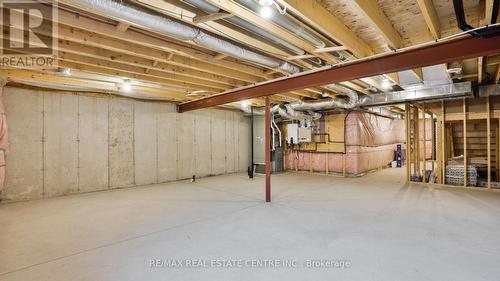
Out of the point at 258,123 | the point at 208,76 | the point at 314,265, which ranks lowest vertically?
the point at 314,265

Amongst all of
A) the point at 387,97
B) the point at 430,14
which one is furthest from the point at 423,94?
the point at 430,14

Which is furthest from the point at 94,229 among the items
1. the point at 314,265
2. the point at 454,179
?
the point at 454,179

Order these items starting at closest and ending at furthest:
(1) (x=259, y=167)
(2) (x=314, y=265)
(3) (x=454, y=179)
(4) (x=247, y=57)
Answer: (2) (x=314, y=265) < (4) (x=247, y=57) < (3) (x=454, y=179) < (1) (x=259, y=167)

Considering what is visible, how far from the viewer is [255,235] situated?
288 cm

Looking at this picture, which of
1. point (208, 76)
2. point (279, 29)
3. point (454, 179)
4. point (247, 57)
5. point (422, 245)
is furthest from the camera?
point (454, 179)

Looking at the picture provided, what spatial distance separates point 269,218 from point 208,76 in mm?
2548

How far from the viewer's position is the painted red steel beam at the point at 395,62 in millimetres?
2428

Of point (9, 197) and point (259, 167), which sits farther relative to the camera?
point (259, 167)

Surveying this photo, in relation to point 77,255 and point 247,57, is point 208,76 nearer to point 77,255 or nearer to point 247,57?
point 247,57

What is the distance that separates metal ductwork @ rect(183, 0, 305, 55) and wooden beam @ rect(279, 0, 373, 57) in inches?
20.1

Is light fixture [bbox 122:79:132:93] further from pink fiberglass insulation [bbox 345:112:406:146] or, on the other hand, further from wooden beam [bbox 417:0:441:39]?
pink fiberglass insulation [bbox 345:112:406:146]

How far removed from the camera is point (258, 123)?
8477mm

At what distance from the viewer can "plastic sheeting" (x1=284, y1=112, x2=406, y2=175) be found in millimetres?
7312

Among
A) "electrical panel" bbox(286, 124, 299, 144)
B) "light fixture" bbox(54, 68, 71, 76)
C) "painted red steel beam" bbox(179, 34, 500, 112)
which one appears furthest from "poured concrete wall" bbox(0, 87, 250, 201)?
"painted red steel beam" bbox(179, 34, 500, 112)
